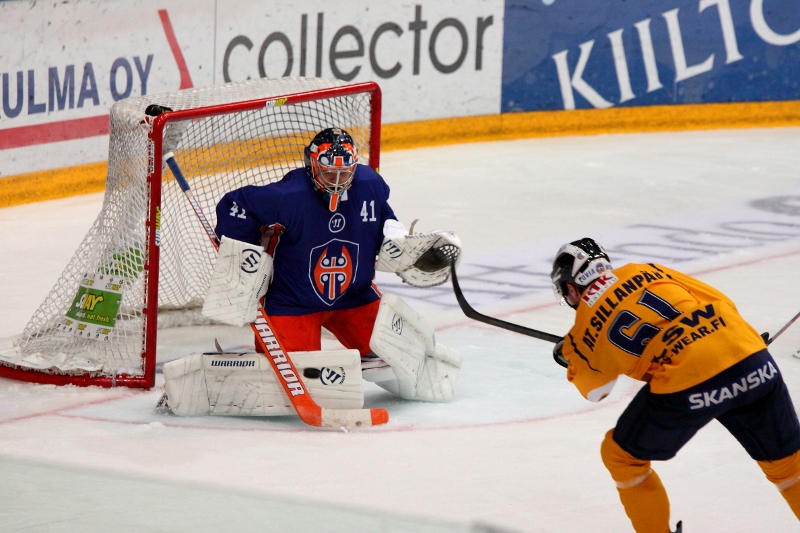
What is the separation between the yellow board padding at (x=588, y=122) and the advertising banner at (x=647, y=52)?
69mm

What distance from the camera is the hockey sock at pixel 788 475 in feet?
9.49

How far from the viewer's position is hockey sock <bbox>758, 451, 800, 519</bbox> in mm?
2893

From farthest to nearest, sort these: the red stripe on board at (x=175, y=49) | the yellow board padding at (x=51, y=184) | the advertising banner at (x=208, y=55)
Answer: the red stripe on board at (x=175, y=49) < the yellow board padding at (x=51, y=184) < the advertising banner at (x=208, y=55)

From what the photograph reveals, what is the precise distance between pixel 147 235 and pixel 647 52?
5.76 meters

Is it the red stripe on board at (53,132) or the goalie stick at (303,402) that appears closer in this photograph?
the goalie stick at (303,402)

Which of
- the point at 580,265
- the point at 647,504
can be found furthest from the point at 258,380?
the point at 647,504

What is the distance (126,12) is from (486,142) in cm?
288

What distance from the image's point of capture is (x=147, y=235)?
4.23 meters

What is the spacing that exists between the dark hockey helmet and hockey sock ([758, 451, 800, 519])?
556mm

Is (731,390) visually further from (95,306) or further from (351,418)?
(95,306)

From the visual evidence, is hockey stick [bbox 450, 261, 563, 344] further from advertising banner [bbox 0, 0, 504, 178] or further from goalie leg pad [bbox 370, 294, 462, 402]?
advertising banner [bbox 0, 0, 504, 178]

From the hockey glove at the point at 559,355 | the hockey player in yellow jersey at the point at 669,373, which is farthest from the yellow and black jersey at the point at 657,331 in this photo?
the hockey glove at the point at 559,355

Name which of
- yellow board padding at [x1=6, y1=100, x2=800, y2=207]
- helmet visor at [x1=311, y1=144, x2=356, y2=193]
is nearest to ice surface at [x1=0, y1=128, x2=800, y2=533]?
helmet visor at [x1=311, y1=144, x2=356, y2=193]

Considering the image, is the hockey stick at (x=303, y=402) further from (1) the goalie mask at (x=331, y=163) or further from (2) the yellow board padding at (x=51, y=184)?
(2) the yellow board padding at (x=51, y=184)
